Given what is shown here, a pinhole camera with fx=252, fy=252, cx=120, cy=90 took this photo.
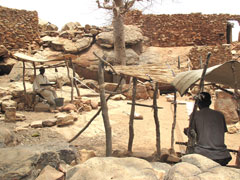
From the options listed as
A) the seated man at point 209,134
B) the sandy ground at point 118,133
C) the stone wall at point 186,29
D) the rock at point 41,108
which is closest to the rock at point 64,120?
the sandy ground at point 118,133

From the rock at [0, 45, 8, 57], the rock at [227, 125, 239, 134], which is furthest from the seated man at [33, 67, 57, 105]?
the rock at [227, 125, 239, 134]

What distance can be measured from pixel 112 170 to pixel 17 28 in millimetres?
14066

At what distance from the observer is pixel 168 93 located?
42.1 feet

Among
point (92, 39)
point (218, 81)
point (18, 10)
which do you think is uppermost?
point (18, 10)

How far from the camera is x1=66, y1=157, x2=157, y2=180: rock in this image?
2.43 meters

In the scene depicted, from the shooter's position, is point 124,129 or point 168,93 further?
point 168,93

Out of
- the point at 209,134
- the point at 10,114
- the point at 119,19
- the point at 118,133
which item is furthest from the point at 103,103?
the point at 119,19

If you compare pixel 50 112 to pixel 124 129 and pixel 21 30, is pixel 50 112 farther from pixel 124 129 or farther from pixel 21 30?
pixel 21 30

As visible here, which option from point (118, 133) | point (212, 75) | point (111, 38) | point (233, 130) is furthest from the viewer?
point (111, 38)

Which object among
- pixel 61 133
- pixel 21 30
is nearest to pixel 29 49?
pixel 21 30

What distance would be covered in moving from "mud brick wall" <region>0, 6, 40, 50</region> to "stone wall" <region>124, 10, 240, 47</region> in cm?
720

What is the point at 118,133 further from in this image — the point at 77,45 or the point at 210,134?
the point at 77,45

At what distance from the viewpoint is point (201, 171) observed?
233 centimetres

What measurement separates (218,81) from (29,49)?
12949 millimetres
